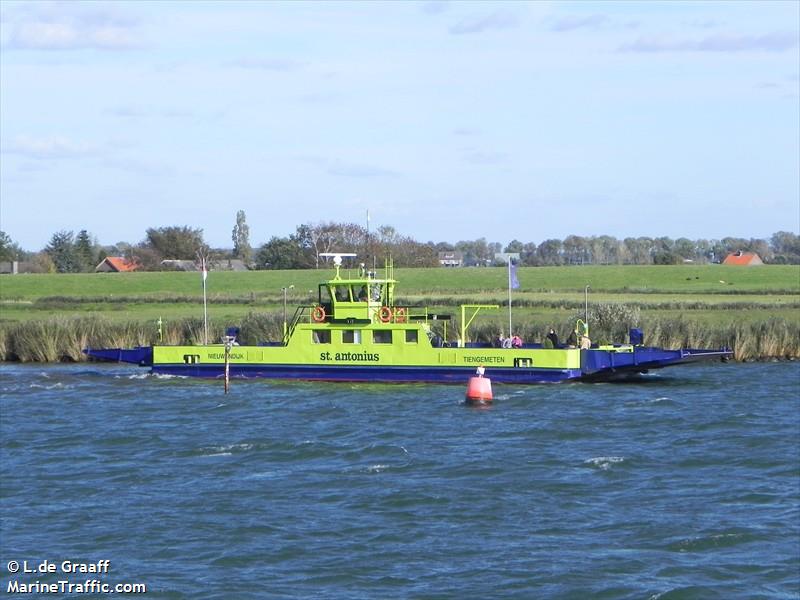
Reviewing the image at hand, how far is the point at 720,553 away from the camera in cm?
2183

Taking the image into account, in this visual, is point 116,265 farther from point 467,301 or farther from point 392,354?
point 392,354

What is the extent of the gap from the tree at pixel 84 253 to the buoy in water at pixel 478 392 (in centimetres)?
11088

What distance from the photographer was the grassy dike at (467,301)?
52.5 meters

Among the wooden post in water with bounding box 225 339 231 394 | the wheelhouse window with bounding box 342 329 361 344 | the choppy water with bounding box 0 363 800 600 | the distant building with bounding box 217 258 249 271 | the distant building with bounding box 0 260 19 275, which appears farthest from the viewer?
the distant building with bounding box 217 258 249 271

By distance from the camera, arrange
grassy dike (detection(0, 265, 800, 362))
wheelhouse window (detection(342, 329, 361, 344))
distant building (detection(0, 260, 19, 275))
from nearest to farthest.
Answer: wheelhouse window (detection(342, 329, 361, 344)) → grassy dike (detection(0, 265, 800, 362)) → distant building (detection(0, 260, 19, 275))

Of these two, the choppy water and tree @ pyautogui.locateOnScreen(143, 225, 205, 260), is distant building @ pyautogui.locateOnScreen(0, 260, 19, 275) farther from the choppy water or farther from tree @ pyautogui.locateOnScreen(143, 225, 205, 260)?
the choppy water

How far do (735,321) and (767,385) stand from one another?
47.1 feet

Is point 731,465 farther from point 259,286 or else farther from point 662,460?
point 259,286

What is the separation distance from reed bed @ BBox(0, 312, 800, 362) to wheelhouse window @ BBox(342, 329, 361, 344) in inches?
287

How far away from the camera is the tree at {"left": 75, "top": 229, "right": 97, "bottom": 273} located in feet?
479

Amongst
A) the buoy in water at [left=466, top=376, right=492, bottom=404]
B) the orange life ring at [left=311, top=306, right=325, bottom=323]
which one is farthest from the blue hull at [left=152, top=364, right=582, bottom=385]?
the buoy in water at [left=466, top=376, right=492, bottom=404]

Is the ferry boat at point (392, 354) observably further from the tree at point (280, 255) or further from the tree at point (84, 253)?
the tree at point (84, 253)

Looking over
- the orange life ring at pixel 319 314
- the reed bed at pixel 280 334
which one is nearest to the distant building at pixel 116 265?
the reed bed at pixel 280 334

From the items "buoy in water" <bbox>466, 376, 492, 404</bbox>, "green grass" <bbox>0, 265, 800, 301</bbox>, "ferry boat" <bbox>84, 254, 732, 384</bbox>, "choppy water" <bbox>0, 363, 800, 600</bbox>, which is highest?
"green grass" <bbox>0, 265, 800, 301</bbox>
